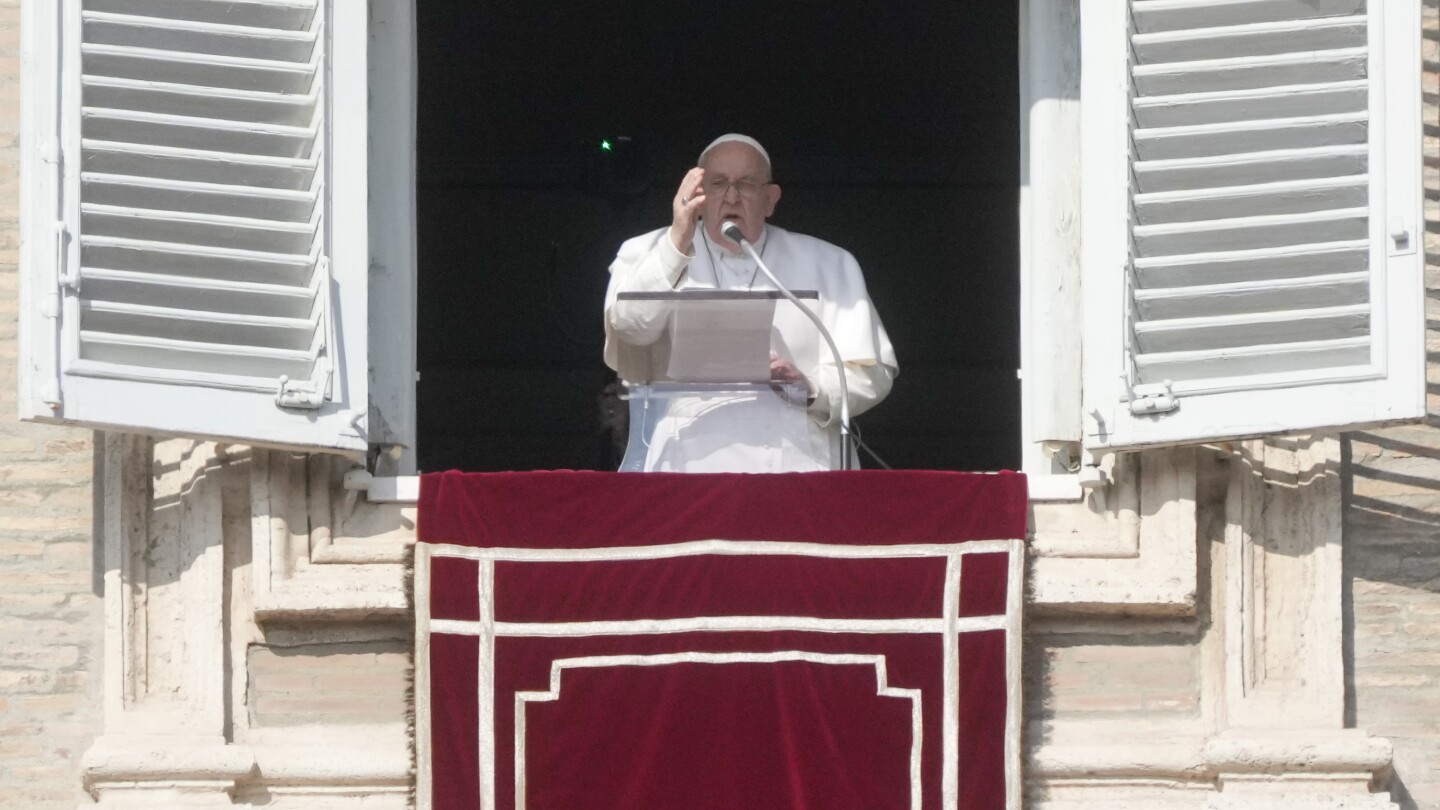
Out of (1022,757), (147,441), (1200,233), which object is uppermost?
(1200,233)

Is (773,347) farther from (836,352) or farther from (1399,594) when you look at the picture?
(1399,594)

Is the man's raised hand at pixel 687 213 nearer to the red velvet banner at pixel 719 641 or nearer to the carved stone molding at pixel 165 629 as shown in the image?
the red velvet banner at pixel 719 641

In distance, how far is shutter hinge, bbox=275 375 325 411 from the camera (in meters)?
6.38

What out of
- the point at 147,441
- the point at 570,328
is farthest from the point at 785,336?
the point at 570,328

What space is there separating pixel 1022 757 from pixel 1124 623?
16.5 inches

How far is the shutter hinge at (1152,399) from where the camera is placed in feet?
21.0

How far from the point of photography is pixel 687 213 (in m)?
6.69

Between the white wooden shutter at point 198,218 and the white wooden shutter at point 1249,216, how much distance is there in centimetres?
175

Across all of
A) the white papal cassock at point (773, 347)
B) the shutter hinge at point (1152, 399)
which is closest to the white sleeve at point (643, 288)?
the white papal cassock at point (773, 347)

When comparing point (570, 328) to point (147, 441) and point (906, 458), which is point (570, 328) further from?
point (147, 441)

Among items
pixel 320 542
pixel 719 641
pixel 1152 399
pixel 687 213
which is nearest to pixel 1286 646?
pixel 1152 399

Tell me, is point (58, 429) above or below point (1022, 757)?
above

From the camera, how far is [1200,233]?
21.5 ft

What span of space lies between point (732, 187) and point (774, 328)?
1.61 ft
